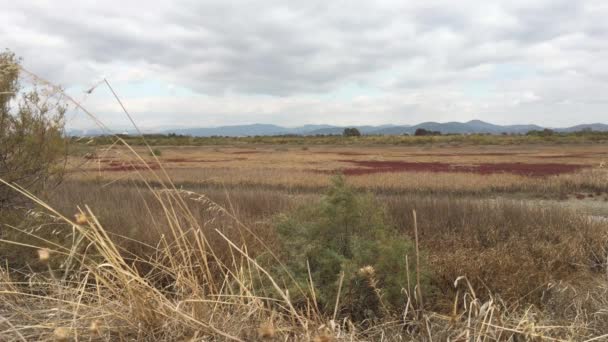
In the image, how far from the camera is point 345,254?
4.80m

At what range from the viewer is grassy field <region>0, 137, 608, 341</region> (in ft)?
7.77

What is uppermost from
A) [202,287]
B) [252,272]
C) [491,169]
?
[202,287]

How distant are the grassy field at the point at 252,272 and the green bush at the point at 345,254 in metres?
0.08

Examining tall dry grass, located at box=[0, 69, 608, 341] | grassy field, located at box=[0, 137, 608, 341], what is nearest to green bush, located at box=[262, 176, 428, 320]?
grassy field, located at box=[0, 137, 608, 341]

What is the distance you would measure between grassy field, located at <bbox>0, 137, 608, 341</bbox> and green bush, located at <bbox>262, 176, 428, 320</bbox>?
0.08 metres

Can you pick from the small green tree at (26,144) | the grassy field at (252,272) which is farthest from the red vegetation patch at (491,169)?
the small green tree at (26,144)

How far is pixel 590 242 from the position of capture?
891 centimetres

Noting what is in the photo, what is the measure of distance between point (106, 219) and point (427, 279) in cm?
558

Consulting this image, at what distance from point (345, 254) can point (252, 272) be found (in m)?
1.15

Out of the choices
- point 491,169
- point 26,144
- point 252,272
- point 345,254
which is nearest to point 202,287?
point 252,272

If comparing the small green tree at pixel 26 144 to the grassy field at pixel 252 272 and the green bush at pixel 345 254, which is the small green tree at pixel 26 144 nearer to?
the grassy field at pixel 252 272

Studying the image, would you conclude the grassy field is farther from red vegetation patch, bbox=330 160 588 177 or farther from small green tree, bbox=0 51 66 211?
→ red vegetation patch, bbox=330 160 588 177

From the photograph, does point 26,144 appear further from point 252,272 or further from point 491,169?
point 491,169

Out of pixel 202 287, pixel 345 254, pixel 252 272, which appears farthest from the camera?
pixel 345 254
